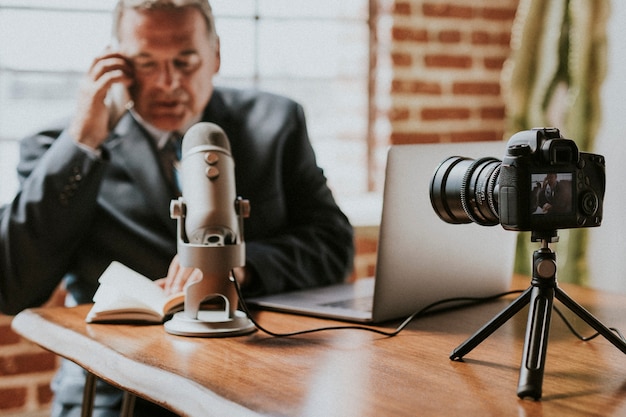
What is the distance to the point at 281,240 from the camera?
71.1 inches

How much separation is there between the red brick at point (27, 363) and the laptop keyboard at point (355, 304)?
3.49 ft

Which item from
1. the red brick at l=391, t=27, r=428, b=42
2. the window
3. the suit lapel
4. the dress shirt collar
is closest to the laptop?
the suit lapel

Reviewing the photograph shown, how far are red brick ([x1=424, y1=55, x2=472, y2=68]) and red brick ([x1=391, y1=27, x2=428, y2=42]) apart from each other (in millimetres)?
66

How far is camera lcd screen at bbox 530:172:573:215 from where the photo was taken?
97 cm

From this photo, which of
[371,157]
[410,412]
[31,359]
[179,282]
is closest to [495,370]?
[410,412]

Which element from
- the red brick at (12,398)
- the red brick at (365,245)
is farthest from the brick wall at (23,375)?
the red brick at (365,245)

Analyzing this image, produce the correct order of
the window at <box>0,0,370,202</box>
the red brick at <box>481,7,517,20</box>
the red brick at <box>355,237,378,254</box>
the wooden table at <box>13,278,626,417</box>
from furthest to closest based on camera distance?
the red brick at <box>481,7,517,20</box> → the red brick at <box>355,237,378,254</box> → the window at <box>0,0,370,202</box> → the wooden table at <box>13,278,626,417</box>

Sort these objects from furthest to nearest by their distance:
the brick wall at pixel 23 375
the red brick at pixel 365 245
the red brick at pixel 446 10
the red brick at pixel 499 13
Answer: the red brick at pixel 499 13 < the red brick at pixel 446 10 < the red brick at pixel 365 245 < the brick wall at pixel 23 375

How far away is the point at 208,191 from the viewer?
4.07 ft

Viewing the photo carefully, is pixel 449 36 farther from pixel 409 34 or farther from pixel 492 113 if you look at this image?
pixel 492 113

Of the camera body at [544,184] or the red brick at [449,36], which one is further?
the red brick at [449,36]

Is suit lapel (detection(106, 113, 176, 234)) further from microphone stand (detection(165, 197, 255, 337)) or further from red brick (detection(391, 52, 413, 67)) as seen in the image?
red brick (detection(391, 52, 413, 67))

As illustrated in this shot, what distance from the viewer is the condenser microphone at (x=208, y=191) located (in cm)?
124

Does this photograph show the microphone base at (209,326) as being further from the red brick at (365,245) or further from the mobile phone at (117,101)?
the red brick at (365,245)
